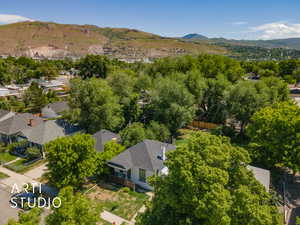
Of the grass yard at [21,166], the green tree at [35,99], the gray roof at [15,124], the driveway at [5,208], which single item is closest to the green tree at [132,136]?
the grass yard at [21,166]

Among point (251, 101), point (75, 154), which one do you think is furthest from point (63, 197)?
point (251, 101)

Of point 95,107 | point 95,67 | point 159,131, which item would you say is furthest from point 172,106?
point 95,67

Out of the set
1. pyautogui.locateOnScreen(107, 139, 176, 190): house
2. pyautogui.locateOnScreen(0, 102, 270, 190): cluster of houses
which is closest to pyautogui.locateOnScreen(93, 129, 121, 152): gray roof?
pyautogui.locateOnScreen(0, 102, 270, 190): cluster of houses

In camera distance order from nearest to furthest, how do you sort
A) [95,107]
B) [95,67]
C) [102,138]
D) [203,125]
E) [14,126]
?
[102,138] < [14,126] < [95,107] < [203,125] < [95,67]

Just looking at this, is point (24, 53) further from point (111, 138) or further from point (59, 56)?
point (111, 138)

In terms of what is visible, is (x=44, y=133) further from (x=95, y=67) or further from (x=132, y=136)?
(x=95, y=67)

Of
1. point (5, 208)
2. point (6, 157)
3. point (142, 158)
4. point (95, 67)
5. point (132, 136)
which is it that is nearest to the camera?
point (5, 208)

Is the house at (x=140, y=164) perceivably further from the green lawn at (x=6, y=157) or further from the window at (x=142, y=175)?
the green lawn at (x=6, y=157)
